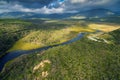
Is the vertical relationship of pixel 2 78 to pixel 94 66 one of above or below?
below

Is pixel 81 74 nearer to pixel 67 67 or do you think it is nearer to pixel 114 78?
pixel 67 67

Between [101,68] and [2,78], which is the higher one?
[101,68]

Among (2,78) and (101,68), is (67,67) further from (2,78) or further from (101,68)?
(2,78)

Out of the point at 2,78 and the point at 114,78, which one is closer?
the point at 114,78

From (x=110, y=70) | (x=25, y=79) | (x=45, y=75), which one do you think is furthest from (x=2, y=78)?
(x=110, y=70)

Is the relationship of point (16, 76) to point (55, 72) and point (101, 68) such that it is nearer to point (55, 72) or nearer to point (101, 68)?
point (55, 72)

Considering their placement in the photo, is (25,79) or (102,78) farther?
(25,79)

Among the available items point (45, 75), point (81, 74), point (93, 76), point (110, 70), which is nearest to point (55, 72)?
point (45, 75)

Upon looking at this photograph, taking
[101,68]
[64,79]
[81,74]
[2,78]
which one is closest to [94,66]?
[101,68]
